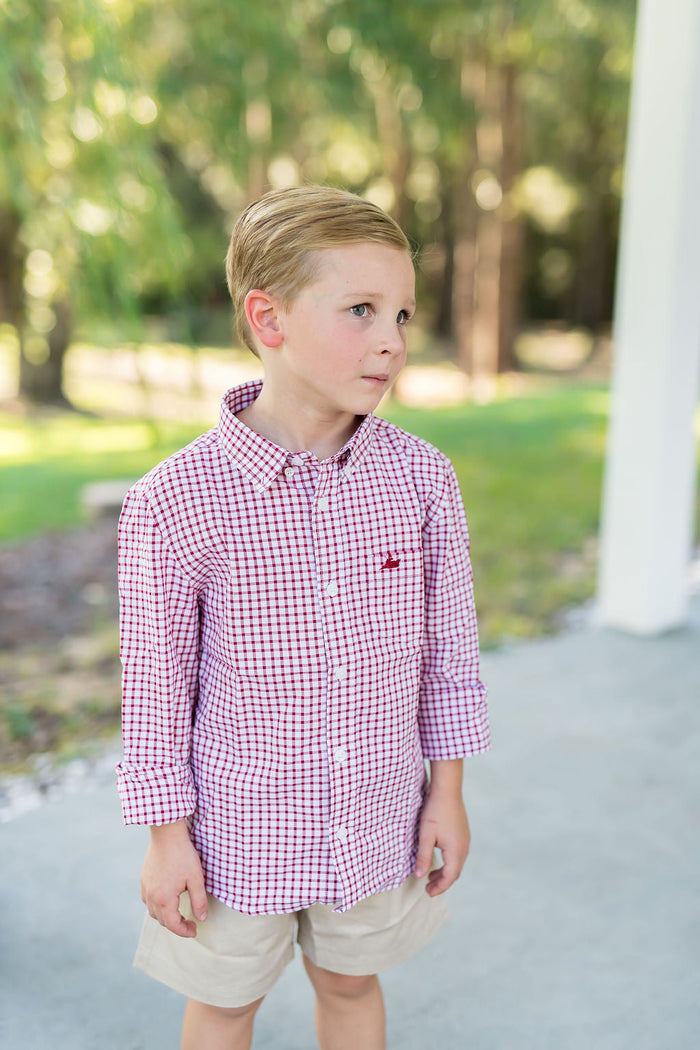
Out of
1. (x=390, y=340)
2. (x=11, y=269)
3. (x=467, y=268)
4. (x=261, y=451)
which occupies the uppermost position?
(x=390, y=340)

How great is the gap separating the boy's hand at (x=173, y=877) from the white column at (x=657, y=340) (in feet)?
7.40

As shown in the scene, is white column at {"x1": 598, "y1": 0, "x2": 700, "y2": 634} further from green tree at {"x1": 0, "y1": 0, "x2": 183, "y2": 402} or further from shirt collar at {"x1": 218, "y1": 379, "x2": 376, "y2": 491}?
shirt collar at {"x1": 218, "y1": 379, "x2": 376, "y2": 491}

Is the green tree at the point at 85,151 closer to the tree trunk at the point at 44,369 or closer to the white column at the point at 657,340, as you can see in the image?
the white column at the point at 657,340

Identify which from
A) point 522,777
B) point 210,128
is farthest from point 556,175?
point 522,777

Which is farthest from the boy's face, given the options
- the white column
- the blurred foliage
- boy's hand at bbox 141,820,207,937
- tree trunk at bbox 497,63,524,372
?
tree trunk at bbox 497,63,524,372

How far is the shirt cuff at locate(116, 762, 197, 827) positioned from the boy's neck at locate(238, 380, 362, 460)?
15.2 inches

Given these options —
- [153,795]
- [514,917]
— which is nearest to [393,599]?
[153,795]

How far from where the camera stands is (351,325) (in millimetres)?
1054

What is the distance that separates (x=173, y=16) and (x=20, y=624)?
573cm

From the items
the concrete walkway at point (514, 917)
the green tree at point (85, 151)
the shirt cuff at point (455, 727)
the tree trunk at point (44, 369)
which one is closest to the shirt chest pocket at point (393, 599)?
the shirt cuff at point (455, 727)

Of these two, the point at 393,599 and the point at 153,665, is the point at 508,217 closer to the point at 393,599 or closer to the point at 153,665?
the point at 393,599

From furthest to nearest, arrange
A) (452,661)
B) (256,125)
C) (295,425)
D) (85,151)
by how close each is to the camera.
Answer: (256,125) → (85,151) → (452,661) → (295,425)

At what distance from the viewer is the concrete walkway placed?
1.56 m

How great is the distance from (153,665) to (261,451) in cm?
26
